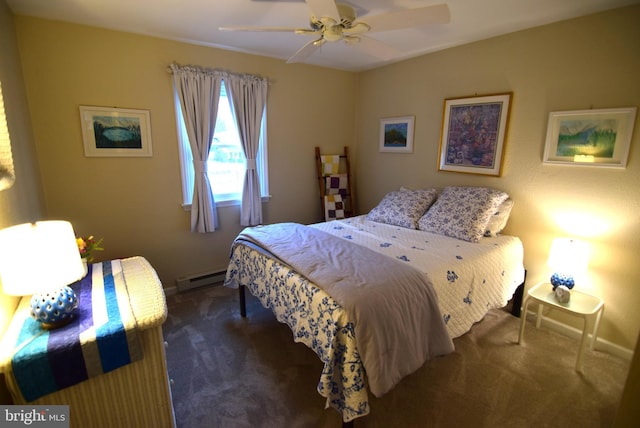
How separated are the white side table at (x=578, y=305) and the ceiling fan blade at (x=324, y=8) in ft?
7.50

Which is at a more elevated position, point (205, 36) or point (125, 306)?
point (205, 36)

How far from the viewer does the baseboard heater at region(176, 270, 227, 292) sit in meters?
3.05

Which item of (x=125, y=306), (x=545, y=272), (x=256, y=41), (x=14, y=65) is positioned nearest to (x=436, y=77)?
(x=256, y=41)

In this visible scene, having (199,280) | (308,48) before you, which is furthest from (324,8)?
(199,280)

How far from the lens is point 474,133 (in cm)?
285

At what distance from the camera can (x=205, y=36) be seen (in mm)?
2660

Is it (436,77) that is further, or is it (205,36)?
(436,77)

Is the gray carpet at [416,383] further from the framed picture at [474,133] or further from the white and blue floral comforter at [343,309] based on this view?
the framed picture at [474,133]

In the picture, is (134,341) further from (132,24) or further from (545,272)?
(545,272)

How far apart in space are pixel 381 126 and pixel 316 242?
6.89 feet

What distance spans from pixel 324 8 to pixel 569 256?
7.59ft

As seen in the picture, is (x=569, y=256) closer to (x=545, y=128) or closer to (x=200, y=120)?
(x=545, y=128)

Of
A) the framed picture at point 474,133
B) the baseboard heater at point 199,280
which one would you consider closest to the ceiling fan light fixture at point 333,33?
the framed picture at point 474,133

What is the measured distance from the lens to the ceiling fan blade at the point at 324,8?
4.69 ft
